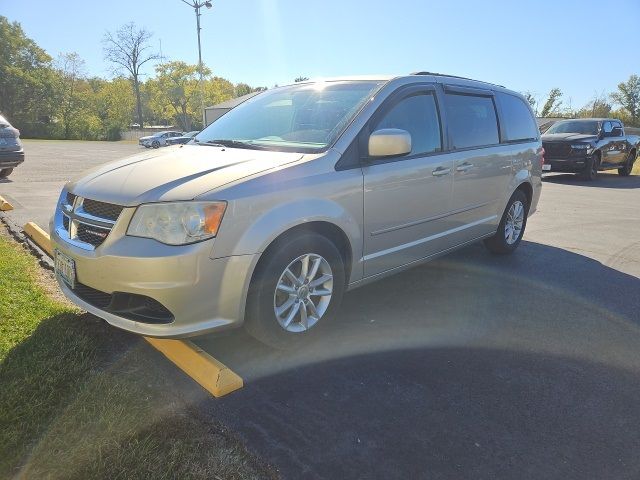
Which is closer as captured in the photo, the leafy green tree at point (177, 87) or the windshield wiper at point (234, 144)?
the windshield wiper at point (234, 144)

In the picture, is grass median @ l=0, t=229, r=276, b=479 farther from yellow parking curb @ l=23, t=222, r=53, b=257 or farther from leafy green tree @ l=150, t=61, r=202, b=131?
Result: leafy green tree @ l=150, t=61, r=202, b=131

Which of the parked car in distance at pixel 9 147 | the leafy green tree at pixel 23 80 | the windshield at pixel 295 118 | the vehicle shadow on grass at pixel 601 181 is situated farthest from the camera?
the leafy green tree at pixel 23 80

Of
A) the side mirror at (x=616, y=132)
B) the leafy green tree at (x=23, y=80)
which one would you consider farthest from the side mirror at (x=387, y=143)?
the leafy green tree at (x=23, y=80)

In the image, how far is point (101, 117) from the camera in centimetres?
6347

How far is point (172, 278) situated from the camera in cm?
250

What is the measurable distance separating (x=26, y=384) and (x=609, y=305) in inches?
170

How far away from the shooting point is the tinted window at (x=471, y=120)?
419 cm

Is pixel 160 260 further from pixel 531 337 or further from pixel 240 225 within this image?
pixel 531 337

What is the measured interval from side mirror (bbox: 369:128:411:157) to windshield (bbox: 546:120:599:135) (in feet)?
45.8

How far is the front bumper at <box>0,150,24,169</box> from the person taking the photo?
10.0 metres

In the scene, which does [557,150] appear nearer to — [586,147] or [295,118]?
[586,147]

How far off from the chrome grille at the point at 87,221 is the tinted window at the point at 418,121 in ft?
6.49

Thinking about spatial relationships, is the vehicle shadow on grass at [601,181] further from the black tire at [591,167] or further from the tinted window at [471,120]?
the tinted window at [471,120]

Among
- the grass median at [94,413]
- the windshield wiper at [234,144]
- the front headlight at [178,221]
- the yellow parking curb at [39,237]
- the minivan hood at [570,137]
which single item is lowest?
the grass median at [94,413]
